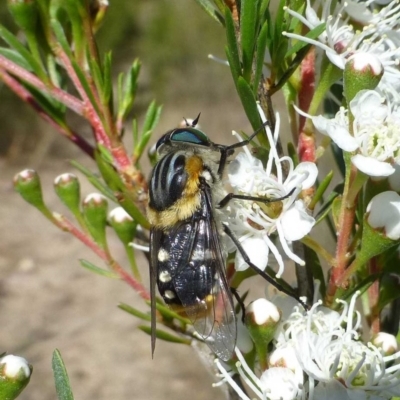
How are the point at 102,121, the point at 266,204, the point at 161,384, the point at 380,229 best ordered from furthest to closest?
the point at 161,384, the point at 102,121, the point at 266,204, the point at 380,229

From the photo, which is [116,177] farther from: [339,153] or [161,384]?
[161,384]

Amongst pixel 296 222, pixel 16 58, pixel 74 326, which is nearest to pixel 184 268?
pixel 296 222

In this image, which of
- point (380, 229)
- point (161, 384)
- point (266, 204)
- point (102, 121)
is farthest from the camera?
point (161, 384)

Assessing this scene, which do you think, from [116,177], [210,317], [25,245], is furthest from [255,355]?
[25,245]

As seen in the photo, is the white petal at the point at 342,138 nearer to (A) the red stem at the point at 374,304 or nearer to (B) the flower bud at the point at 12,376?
(A) the red stem at the point at 374,304

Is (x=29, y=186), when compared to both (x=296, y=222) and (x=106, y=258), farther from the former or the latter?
(x=296, y=222)

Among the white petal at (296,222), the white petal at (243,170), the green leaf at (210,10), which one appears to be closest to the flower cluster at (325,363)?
the white petal at (296,222)
